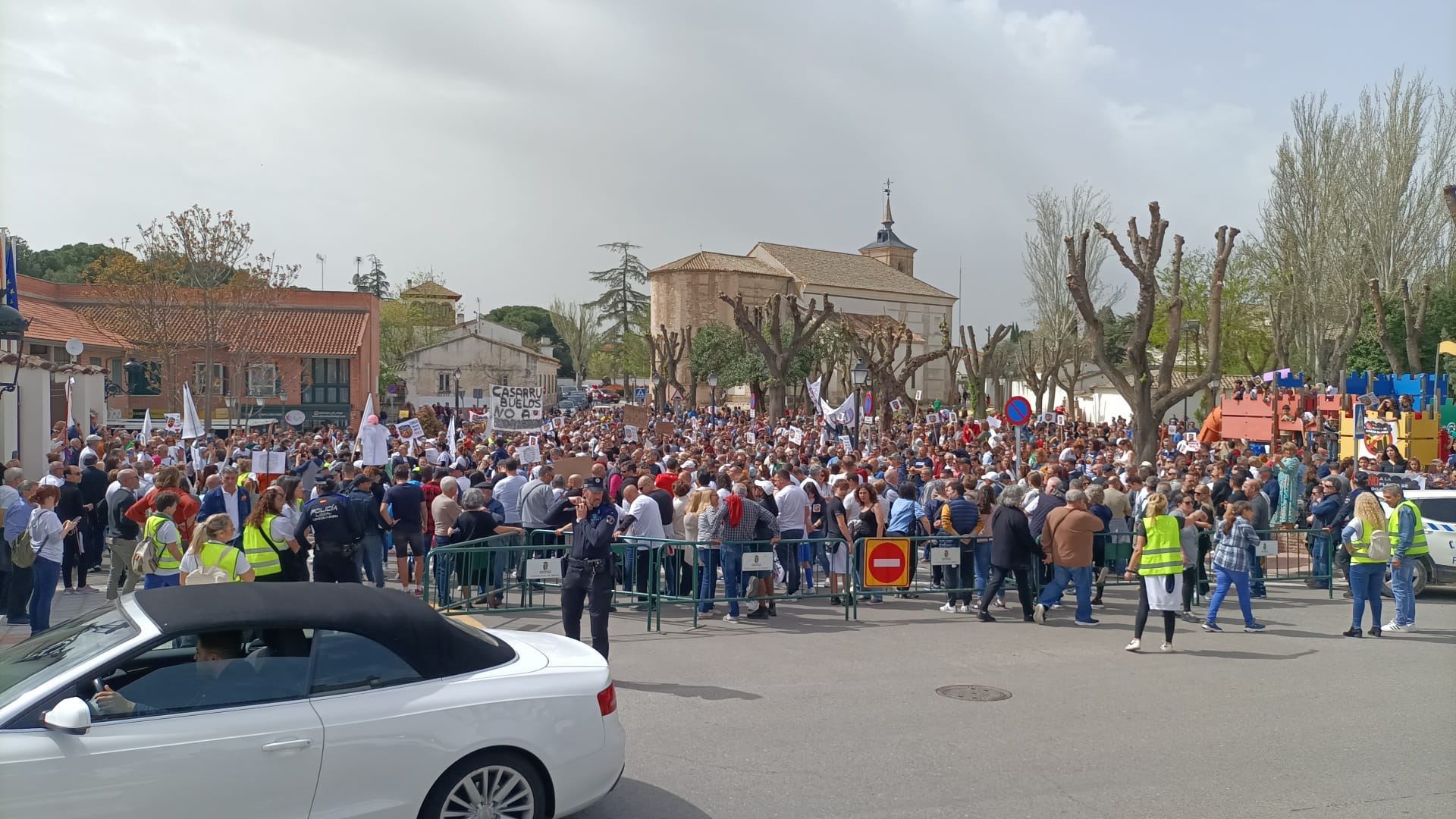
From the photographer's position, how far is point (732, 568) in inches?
452

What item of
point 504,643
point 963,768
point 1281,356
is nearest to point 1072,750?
point 963,768

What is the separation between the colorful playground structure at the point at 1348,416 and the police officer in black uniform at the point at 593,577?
63.8ft

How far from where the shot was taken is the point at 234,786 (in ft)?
14.1

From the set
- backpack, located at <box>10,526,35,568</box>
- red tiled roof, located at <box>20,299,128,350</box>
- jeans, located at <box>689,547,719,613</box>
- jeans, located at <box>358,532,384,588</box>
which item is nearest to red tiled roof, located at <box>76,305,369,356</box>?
red tiled roof, located at <box>20,299,128,350</box>

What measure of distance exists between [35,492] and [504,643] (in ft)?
22.3

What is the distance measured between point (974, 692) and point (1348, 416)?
1941 cm

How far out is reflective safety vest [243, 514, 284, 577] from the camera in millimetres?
9609

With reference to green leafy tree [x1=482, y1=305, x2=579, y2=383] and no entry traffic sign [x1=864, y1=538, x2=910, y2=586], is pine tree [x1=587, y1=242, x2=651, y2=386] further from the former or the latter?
no entry traffic sign [x1=864, y1=538, x2=910, y2=586]

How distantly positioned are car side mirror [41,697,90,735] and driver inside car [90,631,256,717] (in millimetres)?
219

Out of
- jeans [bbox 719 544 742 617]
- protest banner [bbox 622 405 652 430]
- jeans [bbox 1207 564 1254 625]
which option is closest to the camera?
jeans [bbox 1207 564 1254 625]

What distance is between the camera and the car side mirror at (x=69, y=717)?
4.07 m

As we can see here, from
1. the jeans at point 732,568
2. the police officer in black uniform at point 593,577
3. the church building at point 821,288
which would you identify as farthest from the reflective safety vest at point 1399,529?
the church building at point 821,288

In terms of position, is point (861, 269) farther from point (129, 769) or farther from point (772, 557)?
point (129, 769)

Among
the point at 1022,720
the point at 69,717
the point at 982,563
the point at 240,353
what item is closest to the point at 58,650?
the point at 69,717
